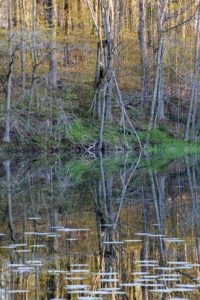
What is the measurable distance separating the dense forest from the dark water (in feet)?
34.9

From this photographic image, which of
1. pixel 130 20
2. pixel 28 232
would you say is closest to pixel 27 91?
pixel 130 20

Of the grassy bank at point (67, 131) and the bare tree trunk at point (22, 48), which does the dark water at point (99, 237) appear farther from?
the bare tree trunk at point (22, 48)

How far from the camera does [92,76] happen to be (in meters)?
35.9

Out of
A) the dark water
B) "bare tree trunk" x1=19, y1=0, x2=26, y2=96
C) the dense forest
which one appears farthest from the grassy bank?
the dark water

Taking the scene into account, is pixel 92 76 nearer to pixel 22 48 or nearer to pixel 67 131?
pixel 67 131

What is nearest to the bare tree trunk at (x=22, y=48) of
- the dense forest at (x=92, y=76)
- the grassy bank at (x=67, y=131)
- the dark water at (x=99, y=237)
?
the dense forest at (x=92, y=76)

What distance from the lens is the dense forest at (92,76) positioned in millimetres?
28781

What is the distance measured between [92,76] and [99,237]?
2705cm

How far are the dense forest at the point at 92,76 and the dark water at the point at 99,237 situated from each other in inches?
418

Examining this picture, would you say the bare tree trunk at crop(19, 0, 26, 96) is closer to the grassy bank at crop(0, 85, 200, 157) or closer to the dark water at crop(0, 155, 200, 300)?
the grassy bank at crop(0, 85, 200, 157)

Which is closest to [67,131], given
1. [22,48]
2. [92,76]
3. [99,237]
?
[22,48]

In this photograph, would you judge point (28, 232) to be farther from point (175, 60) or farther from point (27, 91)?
point (175, 60)

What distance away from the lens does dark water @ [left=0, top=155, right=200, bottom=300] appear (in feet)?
21.2

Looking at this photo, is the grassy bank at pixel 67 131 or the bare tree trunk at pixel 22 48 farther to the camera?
the grassy bank at pixel 67 131
